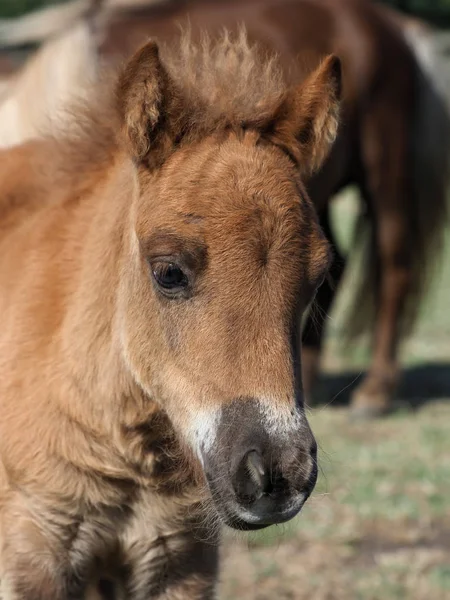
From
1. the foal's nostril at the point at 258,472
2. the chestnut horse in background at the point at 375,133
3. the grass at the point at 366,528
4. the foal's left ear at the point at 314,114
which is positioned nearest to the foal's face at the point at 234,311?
the foal's nostril at the point at 258,472

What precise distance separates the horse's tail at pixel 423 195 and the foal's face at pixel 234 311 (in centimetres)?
436

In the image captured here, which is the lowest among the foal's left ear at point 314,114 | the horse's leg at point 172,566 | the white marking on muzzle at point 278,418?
the horse's leg at point 172,566

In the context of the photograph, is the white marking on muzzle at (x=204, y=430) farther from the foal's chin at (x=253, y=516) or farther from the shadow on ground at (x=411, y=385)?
the shadow on ground at (x=411, y=385)

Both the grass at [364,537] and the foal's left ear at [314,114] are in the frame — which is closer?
the foal's left ear at [314,114]

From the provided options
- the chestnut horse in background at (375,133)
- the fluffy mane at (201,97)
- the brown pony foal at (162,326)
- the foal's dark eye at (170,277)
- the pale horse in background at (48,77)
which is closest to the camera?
the brown pony foal at (162,326)

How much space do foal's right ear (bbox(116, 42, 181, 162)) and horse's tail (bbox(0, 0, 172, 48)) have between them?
4.35m

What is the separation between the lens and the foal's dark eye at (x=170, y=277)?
8.98ft

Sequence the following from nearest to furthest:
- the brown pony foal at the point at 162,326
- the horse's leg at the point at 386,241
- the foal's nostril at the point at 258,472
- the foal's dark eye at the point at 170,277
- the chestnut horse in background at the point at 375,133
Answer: the foal's nostril at the point at 258,472, the brown pony foal at the point at 162,326, the foal's dark eye at the point at 170,277, the chestnut horse in background at the point at 375,133, the horse's leg at the point at 386,241

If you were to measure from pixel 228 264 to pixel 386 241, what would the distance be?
180 inches

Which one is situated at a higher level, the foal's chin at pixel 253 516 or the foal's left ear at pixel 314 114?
the foal's left ear at pixel 314 114

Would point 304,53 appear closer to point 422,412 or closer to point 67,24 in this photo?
point 67,24

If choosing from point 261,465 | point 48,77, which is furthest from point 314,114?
point 48,77

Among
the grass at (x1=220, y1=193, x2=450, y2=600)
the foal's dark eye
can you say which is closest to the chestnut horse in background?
the grass at (x1=220, y1=193, x2=450, y2=600)

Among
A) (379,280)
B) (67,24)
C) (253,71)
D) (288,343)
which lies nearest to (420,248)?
(379,280)
